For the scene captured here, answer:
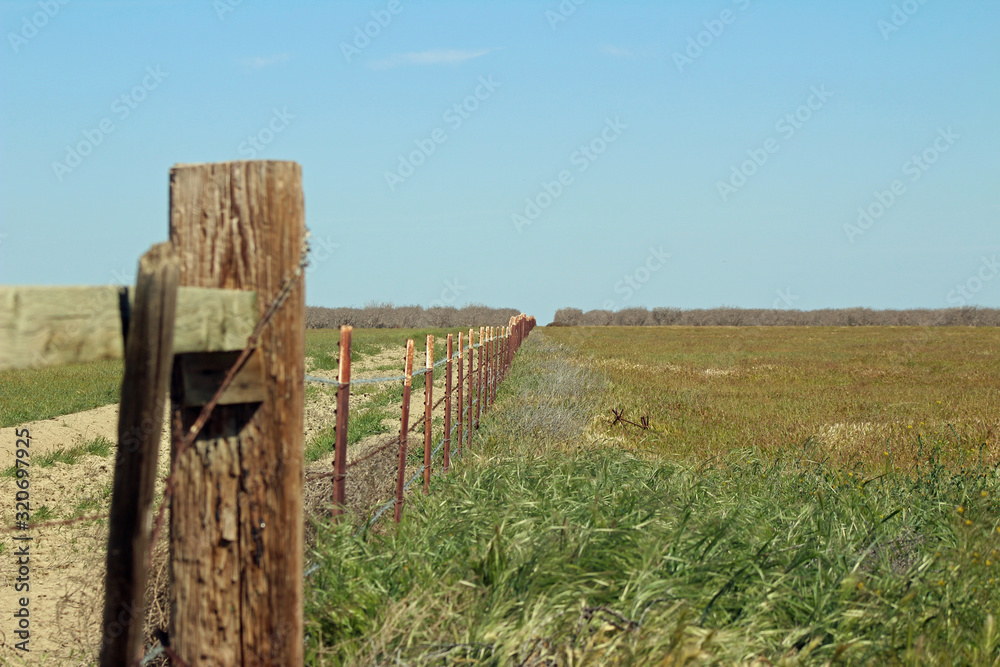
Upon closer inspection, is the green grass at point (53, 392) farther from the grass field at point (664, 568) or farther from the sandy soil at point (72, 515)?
the grass field at point (664, 568)

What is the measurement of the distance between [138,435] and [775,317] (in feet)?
350

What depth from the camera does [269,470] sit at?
227 cm

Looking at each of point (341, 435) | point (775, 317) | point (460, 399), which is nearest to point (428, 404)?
point (460, 399)

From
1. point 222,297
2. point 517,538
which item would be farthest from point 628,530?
point 222,297

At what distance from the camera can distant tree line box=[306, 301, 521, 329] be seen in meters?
94.1

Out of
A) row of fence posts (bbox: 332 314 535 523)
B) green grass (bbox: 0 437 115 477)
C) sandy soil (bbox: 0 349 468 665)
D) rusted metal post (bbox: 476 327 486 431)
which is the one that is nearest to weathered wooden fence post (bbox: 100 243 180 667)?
row of fence posts (bbox: 332 314 535 523)

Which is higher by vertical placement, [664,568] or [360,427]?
[664,568]

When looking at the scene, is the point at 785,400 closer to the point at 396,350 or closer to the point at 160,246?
the point at 160,246

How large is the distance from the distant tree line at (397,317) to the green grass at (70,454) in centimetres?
8130

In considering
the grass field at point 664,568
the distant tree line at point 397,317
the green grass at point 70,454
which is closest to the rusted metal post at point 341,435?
the grass field at point 664,568

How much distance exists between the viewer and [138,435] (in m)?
1.81

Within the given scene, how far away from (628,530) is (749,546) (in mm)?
630

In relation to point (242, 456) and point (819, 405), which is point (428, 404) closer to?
point (242, 456)

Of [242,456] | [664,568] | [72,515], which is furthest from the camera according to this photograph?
[72,515]
